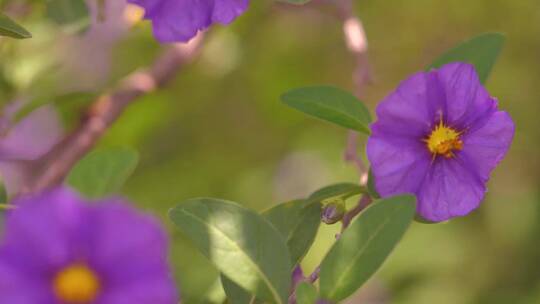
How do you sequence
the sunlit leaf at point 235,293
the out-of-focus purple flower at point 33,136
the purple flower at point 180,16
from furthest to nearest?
the out-of-focus purple flower at point 33,136 < the purple flower at point 180,16 < the sunlit leaf at point 235,293

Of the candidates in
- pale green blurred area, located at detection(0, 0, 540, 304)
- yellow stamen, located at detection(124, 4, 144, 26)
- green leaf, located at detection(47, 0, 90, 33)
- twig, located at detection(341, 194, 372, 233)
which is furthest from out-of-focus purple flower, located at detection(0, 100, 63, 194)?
twig, located at detection(341, 194, 372, 233)

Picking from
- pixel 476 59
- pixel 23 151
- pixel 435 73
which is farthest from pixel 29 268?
pixel 23 151

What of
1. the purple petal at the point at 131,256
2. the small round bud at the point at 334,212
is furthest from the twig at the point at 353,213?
the purple petal at the point at 131,256

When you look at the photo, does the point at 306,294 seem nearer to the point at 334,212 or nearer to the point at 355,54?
the point at 334,212

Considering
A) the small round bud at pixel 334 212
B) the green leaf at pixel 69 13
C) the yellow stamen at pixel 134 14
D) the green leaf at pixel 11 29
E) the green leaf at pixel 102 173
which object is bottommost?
the small round bud at pixel 334 212

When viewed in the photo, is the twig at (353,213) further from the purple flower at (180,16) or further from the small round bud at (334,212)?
the purple flower at (180,16)

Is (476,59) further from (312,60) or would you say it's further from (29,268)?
(312,60)
